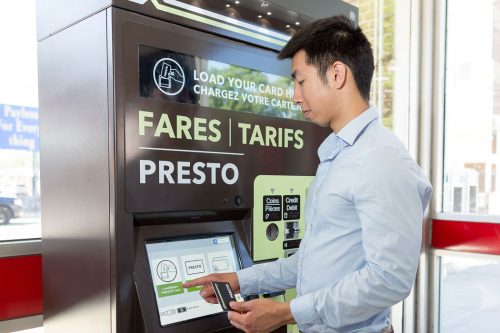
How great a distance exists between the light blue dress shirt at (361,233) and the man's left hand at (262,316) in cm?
3

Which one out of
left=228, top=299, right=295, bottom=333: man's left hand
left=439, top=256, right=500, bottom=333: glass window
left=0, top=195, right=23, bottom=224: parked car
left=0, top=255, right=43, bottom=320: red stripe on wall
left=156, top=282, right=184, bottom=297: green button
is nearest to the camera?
left=228, top=299, right=295, bottom=333: man's left hand

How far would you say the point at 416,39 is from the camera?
3.26 metres

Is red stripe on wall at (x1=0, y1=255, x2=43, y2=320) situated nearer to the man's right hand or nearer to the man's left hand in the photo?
the man's right hand

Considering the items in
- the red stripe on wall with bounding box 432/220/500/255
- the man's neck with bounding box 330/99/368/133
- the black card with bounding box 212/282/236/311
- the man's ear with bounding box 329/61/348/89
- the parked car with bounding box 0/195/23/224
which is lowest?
the red stripe on wall with bounding box 432/220/500/255

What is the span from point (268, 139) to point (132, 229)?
600 mm

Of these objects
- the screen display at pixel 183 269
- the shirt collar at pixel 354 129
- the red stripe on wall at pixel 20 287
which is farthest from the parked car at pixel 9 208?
the shirt collar at pixel 354 129

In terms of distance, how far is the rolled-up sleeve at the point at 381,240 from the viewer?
1.04 meters

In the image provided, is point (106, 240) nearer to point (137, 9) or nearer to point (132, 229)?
point (132, 229)

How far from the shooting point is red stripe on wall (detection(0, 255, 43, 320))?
1.59 meters

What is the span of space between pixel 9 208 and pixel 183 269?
84 centimetres

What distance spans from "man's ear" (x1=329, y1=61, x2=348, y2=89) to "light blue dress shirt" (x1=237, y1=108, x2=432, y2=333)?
0.10 m

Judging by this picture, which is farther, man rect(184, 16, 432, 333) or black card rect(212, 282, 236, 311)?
black card rect(212, 282, 236, 311)

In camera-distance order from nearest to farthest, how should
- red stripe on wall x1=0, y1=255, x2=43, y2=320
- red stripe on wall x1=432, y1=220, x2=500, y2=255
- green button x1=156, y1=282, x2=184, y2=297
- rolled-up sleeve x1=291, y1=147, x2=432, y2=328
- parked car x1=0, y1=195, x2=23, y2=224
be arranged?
rolled-up sleeve x1=291, y1=147, x2=432, y2=328
green button x1=156, y1=282, x2=184, y2=297
red stripe on wall x1=0, y1=255, x2=43, y2=320
parked car x1=0, y1=195, x2=23, y2=224
red stripe on wall x1=432, y1=220, x2=500, y2=255

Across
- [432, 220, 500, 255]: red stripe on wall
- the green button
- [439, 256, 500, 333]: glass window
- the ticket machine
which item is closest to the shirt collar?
the ticket machine
